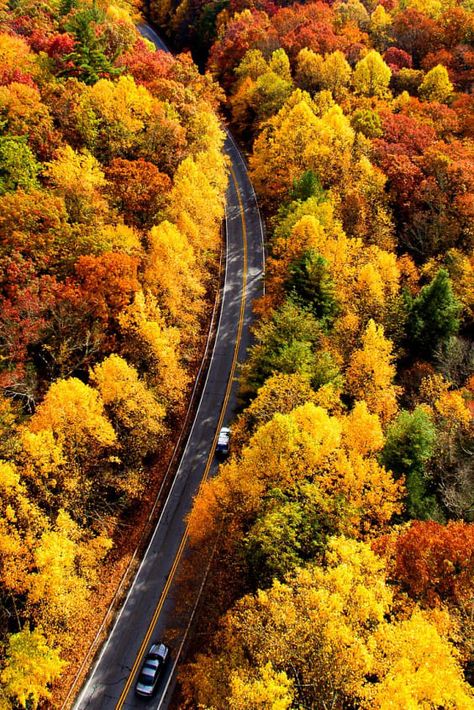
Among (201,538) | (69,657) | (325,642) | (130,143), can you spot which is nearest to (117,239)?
(130,143)

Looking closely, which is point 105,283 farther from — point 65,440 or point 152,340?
point 65,440

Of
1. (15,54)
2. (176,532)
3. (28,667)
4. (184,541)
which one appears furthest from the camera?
(15,54)

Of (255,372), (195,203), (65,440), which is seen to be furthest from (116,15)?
(65,440)

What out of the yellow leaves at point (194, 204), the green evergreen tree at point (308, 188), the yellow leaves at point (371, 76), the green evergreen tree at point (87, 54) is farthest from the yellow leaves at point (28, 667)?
the yellow leaves at point (371, 76)

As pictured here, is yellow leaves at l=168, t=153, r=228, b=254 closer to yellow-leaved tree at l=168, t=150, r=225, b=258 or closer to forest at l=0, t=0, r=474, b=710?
yellow-leaved tree at l=168, t=150, r=225, b=258

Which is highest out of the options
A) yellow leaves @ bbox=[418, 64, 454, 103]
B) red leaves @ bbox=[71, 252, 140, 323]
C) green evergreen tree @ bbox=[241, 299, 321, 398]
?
red leaves @ bbox=[71, 252, 140, 323]

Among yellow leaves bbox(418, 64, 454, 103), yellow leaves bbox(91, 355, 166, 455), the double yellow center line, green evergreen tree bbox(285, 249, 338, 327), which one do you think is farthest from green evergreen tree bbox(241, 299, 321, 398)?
yellow leaves bbox(418, 64, 454, 103)

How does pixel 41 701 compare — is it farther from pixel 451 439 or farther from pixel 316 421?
pixel 451 439
